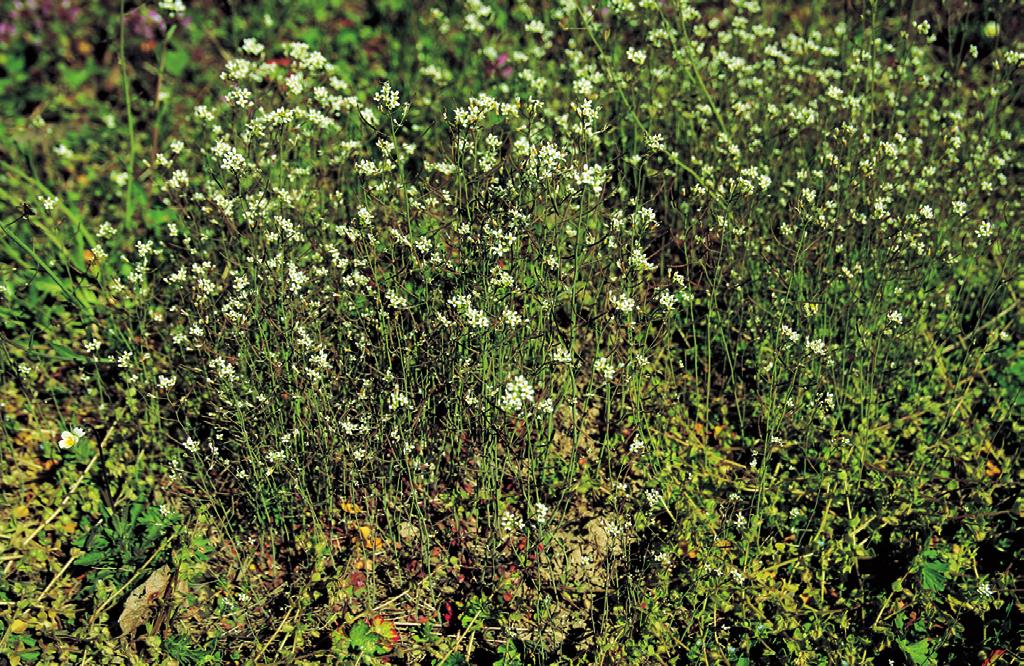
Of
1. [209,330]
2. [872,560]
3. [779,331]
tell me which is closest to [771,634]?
[872,560]

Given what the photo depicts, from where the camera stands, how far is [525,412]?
335cm

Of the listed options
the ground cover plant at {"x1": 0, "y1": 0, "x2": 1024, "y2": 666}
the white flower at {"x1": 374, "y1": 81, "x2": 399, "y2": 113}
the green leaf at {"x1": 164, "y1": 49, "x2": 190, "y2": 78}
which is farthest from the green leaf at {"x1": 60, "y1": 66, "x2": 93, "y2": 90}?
the white flower at {"x1": 374, "y1": 81, "x2": 399, "y2": 113}

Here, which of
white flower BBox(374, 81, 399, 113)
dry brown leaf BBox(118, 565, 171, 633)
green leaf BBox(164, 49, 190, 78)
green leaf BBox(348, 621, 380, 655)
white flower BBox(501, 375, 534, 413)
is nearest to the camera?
white flower BBox(501, 375, 534, 413)

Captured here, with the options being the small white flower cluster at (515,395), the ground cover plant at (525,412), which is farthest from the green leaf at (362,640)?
the small white flower cluster at (515,395)

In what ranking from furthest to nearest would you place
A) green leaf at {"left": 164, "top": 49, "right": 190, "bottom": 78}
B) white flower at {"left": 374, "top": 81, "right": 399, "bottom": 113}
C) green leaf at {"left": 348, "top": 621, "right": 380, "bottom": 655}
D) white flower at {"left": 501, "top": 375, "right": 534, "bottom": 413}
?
green leaf at {"left": 164, "top": 49, "right": 190, "bottom": 78}, green leaf at {"left": 348, "top": 621, "right": 380, "bottom": 655}, white flower at {"left": 374, "top": 81, "right": 399, "bottom": 113}, white flower at {"left": 501, "top": 375, "right": 534, "bottom": 413}

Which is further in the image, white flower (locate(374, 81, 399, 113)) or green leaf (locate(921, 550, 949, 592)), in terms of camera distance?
green leaf (locate(921, 550, 949, 592))

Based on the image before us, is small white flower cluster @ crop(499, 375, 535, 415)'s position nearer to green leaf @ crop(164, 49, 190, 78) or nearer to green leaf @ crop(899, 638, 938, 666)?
green leaf @ crop(899, 638, 938, 666)

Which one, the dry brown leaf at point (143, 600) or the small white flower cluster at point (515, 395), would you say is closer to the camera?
the small white flower cluster at point (515, 395)

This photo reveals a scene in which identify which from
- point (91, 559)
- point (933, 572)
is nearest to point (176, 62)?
point (91, 559)

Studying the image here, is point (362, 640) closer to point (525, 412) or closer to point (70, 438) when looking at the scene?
point (525, 412)

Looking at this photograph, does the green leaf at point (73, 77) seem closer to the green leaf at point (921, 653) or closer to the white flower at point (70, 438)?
the white flower at point (70, 438)

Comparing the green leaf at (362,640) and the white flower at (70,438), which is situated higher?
the white flower at (70,438)

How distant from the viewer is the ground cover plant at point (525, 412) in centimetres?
317

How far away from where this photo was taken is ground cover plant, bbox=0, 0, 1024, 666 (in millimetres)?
3170
